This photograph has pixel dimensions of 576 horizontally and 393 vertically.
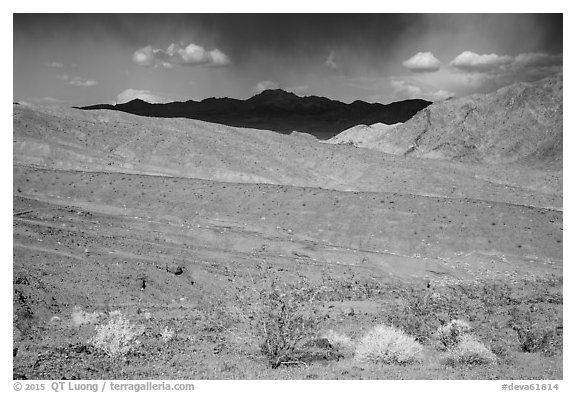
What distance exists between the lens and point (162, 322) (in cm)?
1512

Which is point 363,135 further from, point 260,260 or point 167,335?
point 167,335

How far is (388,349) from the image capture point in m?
12.0

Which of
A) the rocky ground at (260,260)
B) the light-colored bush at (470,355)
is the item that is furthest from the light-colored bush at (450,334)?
the light-colored bush at (470,355)

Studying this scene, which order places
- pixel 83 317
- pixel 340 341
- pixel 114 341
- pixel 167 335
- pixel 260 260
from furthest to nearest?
pixel 260 260 < pixel 83 317 < pixel 340 341 < pixel 167 335 < pixel 114 341

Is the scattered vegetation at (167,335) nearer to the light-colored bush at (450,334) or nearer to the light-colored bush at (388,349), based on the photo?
the light-colored bush at (388,349)

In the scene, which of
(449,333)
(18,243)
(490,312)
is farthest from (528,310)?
(18,243)

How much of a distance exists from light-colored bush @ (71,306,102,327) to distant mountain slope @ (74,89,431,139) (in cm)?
10240

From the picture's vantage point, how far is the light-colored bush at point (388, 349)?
39.5 feet

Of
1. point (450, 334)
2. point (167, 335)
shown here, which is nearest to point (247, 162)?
point (167, 335)

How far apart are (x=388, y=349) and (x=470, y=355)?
1663 millimetres

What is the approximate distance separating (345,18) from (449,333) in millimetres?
9454

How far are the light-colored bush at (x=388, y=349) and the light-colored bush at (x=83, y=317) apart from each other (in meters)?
6.52

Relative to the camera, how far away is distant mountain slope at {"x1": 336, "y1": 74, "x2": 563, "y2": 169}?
210 feet
